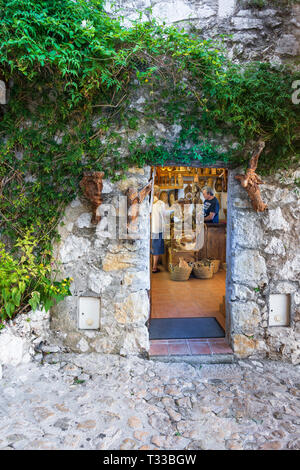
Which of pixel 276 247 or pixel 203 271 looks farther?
pixel 203 271

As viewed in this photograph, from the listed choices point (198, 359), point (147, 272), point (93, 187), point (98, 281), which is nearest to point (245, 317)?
point (198, 359)

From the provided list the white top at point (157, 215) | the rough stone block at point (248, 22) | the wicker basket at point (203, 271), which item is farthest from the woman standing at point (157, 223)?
the rough stone block at point (248, 22)

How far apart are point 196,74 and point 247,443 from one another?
3185 mm

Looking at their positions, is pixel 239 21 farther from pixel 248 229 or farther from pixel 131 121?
pixel 248 229

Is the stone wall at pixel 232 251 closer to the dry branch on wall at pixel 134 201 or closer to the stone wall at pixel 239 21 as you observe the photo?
the stone wall at pixel 239 21

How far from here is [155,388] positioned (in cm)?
258

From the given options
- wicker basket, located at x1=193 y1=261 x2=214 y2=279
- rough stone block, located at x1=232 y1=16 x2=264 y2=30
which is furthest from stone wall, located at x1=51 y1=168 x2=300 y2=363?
wicker basket, located at x1=193 y1=261 x2=214 y2=279

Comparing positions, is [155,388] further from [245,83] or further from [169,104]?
[245,83]

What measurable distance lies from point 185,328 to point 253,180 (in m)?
1.99

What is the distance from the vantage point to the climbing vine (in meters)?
2.74

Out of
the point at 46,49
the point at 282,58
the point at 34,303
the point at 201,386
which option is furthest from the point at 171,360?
the point at 282,58

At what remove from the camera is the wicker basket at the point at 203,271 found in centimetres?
579

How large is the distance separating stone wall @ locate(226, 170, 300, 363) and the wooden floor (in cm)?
63

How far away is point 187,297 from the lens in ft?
15.5
